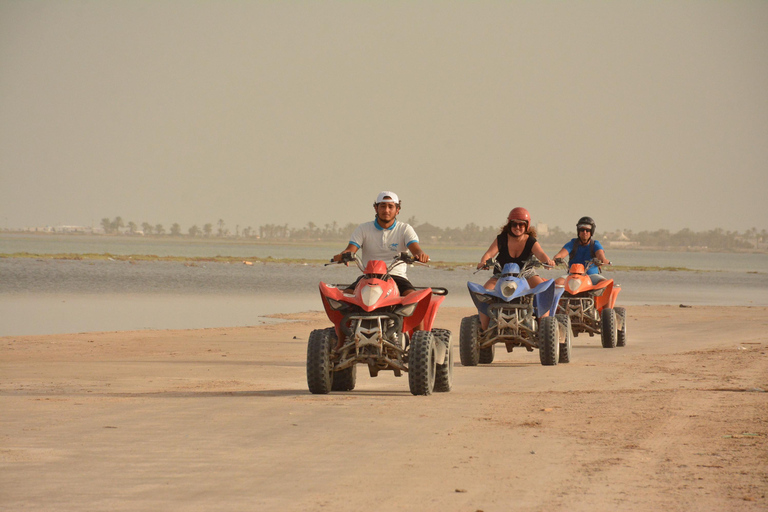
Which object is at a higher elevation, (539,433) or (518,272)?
(518,272)

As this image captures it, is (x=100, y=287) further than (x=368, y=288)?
Yes

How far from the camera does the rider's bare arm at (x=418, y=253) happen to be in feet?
35.4

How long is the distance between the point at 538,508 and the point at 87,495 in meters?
2.78

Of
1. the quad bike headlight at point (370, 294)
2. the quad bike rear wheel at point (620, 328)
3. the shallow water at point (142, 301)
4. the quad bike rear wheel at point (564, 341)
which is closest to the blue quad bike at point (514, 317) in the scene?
the quad bike rear wheel at point (564, 341)

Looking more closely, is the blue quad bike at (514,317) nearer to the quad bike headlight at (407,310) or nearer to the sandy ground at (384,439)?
the sandy ground at (384,439)

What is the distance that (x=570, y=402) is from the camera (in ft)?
34.4

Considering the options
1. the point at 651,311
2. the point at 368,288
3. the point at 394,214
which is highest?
the point at 394,214

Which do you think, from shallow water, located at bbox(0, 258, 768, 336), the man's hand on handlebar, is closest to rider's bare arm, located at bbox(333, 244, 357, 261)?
the man's hand on handlebar

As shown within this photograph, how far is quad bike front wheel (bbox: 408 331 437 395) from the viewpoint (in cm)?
1064

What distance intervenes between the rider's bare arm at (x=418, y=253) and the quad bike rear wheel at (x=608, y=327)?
27.2 ft

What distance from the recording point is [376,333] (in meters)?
10.6

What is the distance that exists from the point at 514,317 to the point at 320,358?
14.5ft

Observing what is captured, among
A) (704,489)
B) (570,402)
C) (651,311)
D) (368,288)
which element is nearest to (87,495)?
(704,489)

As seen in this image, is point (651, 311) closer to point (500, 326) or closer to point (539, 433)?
point (500, 326)
